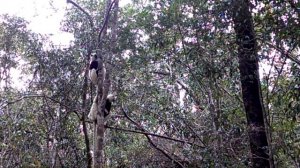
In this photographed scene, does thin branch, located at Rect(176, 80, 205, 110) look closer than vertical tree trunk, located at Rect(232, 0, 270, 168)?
No

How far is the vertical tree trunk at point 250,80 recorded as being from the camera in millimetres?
4234

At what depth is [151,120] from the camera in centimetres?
723

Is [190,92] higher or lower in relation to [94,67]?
higher

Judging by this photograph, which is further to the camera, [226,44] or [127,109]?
[127,109]

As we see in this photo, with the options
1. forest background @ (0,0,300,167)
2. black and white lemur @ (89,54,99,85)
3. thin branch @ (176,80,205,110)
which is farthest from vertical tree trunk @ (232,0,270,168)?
thin branch @ (176,80,205,110)

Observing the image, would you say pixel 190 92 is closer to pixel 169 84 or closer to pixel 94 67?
pixel 169 84

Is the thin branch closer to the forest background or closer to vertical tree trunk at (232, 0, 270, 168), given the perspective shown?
the forest background

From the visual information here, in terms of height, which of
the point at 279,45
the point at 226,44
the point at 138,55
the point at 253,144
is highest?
the point at 138,55

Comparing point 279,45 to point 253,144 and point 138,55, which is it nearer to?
point 253,144

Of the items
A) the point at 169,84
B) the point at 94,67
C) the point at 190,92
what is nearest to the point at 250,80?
the point at 94,67

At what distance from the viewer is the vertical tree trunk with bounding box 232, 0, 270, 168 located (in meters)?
4.23

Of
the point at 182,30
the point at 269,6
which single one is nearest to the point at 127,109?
the point at 182,30

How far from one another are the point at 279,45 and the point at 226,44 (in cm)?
78

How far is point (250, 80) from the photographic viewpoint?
5113 mm
